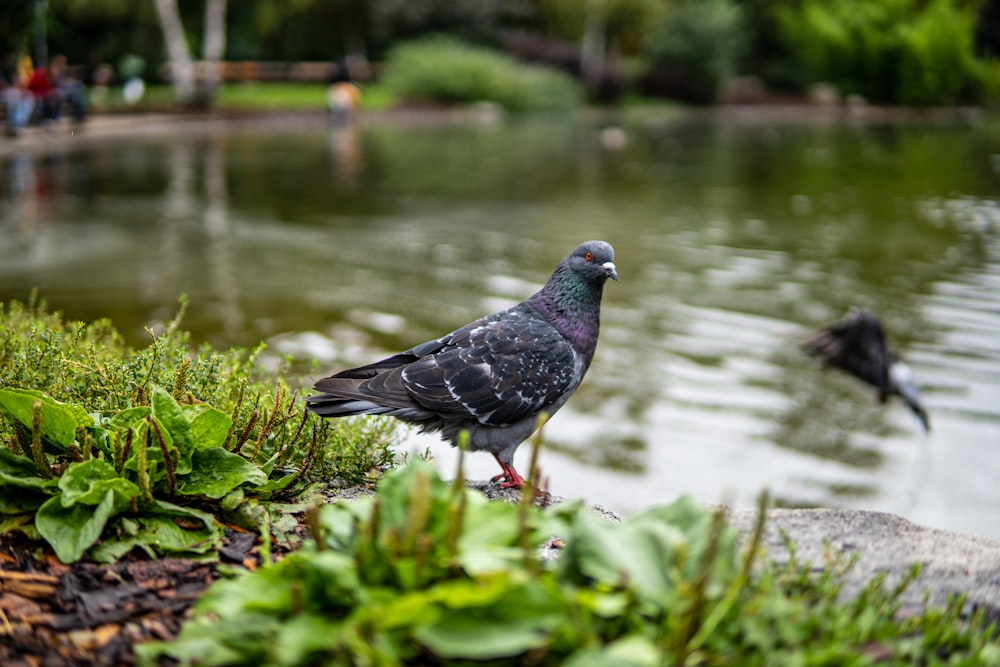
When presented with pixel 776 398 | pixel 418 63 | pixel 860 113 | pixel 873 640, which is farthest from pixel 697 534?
pixel 860 113

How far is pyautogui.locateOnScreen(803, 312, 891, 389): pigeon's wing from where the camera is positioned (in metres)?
6.54

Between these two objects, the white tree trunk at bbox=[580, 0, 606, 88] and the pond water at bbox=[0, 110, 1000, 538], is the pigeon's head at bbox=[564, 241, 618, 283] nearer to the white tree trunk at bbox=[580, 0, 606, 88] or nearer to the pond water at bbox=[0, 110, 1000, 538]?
the pond water at bbox=[0, 110, 1000, 538]

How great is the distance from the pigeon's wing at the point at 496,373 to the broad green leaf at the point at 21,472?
121cm

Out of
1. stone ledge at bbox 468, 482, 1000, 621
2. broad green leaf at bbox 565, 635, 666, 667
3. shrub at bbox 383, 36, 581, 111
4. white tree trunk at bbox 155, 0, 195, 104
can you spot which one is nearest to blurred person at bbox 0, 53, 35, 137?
white tree trunk at bbox 155, 0, 195, 104

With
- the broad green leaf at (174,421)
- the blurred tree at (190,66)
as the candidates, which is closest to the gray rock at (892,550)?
the broad green leaf at (174,421)

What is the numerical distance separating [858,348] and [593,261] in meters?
3.43

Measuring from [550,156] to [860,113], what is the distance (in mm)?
22434

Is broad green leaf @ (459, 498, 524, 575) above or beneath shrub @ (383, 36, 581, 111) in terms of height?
beneath

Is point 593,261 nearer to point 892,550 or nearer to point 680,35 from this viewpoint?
point 892,550

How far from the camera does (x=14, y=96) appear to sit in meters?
19.8

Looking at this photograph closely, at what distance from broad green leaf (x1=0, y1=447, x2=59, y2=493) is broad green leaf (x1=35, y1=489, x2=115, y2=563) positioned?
0.09m

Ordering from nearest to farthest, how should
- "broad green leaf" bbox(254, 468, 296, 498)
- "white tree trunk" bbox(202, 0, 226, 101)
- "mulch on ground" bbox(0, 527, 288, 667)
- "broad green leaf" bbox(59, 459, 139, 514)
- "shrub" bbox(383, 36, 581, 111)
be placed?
"mulch on ground" bbox(0, 527, 288, 667), "broad green leaf" bbox(59, 459, 139, 514), "broad green leaf" bbox(254, 468, 296, 498), "white tree trunk" bbox(202, 0, 226, 101), "shrub" bbox(383, 36, 581, 111)

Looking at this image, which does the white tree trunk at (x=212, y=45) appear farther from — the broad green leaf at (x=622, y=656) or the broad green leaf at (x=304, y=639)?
the broad green leaf at (x=622, y=656)

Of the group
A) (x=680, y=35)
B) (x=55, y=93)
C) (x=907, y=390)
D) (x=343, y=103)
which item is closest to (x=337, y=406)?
(x=907, y=390)
